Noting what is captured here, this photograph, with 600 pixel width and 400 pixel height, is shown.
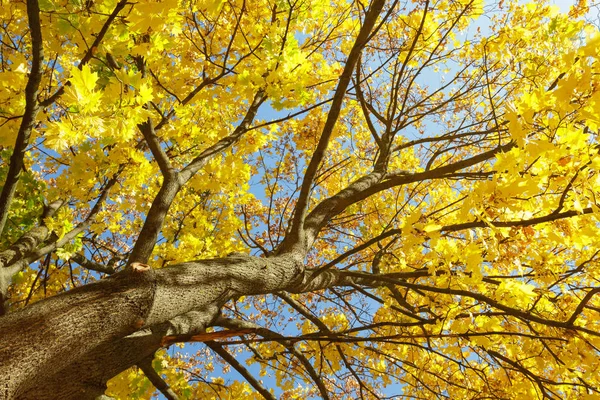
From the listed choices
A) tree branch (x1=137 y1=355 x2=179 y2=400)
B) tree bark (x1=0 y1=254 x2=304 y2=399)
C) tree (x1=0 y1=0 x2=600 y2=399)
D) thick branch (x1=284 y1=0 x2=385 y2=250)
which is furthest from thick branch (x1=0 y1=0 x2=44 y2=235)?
thick branch (x1=284 y1=0 x2=385 y2=250)

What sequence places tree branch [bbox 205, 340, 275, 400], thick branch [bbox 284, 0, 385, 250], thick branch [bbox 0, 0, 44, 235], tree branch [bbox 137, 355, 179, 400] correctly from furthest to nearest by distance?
tree branch [bbox 205, 340, 275, 400] < tree branch [bbox 137, 355, 179, 400] < thick branch [bbox 284, 0, 385, 250] < thick branch [bbox 0, 0, 44, 235]

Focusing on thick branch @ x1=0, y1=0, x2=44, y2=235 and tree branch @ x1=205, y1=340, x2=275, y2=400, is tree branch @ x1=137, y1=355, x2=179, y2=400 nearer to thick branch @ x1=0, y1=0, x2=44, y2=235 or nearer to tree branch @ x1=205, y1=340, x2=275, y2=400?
Result: tree branch @ x1=205, y1=340, x2=275, y2=400

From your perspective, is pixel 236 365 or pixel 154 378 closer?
pixel 154 378

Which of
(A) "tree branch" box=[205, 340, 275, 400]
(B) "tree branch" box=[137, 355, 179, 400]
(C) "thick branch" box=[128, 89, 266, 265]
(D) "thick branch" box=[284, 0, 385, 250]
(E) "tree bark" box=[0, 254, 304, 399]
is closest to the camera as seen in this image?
(E) "tree bark" box=[0, 254, 304, 399]

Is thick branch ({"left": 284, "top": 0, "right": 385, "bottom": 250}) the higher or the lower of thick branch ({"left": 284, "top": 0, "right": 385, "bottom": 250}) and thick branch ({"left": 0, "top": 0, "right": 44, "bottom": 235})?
the higher

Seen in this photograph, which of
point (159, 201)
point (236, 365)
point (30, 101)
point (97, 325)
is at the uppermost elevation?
point (159, 201)

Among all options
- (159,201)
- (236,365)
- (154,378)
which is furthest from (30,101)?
(236,365)

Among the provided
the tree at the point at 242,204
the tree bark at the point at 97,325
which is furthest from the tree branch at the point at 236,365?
the tree bark at the point at 97,325

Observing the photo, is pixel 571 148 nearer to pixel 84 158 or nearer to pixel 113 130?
pixel 113 130

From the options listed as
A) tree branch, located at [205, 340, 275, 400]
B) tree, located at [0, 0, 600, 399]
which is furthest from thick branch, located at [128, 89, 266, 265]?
tree branch, located at [205, 340, 275, 400]

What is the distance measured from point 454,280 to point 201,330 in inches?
61.6

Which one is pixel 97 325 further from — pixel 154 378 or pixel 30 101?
pixel 154 378

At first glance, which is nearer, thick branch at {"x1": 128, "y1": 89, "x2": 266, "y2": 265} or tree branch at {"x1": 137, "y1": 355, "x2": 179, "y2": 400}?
thick branch at {"x1": 128, "y1": 89, "x2": 266, "y2": 265}

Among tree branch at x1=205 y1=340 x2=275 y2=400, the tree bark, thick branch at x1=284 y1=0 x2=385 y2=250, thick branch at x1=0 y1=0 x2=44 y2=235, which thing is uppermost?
thick branch at x1=284 y1=0 x2=385 y2=250
